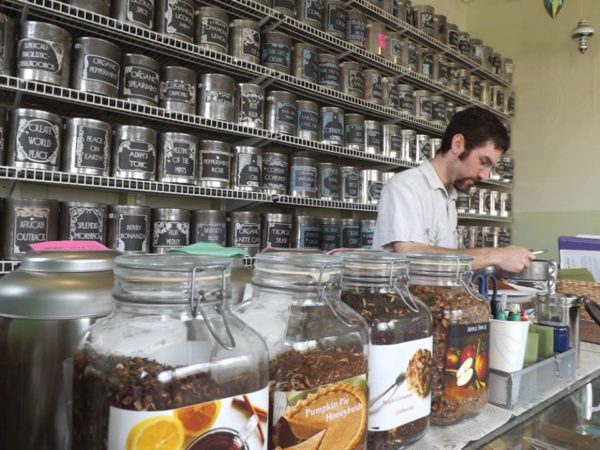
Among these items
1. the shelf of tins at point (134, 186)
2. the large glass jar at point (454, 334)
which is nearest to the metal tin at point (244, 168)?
the shelf of tins at point (134, 186)

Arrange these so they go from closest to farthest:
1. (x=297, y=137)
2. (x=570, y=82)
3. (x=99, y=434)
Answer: (x=99, y=434) → (x=297, y=137) → (x=570, y=82)

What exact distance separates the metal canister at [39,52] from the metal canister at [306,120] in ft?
2.96

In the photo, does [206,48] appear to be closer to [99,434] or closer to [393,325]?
[393,325]

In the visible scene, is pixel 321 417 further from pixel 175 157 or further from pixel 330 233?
pixel 330 233

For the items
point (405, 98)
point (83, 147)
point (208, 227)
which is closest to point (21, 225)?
point (83, 147)

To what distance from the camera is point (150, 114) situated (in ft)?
4.89

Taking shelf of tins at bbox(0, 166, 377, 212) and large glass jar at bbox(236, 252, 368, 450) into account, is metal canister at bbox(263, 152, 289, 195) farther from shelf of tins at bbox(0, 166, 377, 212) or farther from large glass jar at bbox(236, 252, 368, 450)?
large glass jar at bbox(236, 252, 368, 450)

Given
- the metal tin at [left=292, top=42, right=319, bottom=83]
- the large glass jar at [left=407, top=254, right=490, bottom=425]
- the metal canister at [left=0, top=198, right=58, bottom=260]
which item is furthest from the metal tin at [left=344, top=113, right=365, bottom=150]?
the large glass jar at [left=407, top=254, right=490, bottom=425]

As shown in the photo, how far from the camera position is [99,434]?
1.08 ft

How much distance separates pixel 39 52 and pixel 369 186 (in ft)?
4.59

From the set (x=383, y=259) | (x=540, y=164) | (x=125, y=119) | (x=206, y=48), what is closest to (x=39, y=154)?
(x=125, y=119)

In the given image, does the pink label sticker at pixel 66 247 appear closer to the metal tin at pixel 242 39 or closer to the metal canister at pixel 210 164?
the metal canister at pixel 210 164

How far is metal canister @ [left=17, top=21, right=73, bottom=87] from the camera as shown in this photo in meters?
1.28

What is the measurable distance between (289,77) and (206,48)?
0.37 meters
